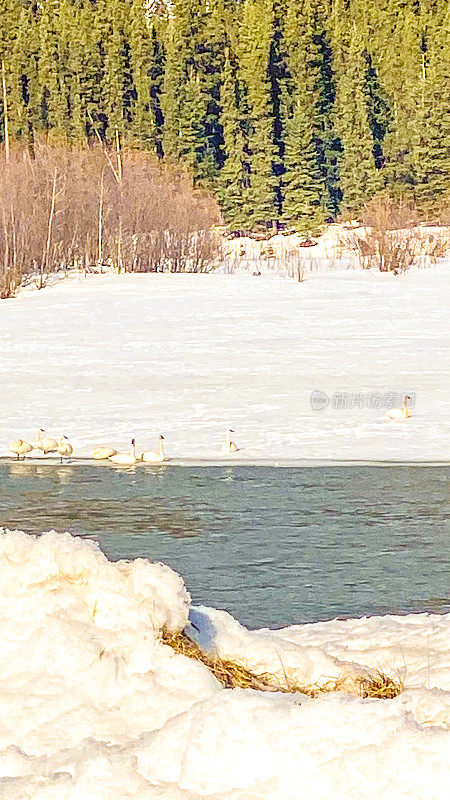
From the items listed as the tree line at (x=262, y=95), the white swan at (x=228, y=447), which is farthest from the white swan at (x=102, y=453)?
the tree line at (x=262, y=95)

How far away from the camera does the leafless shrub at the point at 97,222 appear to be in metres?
29.0

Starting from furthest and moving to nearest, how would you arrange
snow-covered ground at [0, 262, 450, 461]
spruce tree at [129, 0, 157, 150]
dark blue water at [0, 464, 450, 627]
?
spruce tree at [129, 0, 157, 150] < snow-covered ground at [0, 262, 450, 461] < dark blue water at [0, 464, 450, 627]

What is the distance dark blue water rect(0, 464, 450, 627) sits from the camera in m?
7.09

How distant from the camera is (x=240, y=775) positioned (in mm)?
3383

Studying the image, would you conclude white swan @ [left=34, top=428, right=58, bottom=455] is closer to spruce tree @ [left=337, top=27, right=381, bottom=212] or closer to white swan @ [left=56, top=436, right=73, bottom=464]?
white swan @ [left=56, top=436, right=73, bottom=464]

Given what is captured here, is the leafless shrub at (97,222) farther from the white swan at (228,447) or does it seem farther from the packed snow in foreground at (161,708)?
the packed snow in foreground at (161,708)

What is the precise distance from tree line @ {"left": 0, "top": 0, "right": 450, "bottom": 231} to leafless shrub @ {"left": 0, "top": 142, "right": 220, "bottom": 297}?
23963 mm

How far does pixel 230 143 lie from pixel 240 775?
195 feet

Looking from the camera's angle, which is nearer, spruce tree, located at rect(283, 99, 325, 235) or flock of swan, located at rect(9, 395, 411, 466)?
flock of swan, located at rect(9, 395, 411, 466)

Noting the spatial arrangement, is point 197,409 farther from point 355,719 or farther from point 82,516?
point 355,719

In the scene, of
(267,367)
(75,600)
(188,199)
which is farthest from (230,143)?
(75,600)

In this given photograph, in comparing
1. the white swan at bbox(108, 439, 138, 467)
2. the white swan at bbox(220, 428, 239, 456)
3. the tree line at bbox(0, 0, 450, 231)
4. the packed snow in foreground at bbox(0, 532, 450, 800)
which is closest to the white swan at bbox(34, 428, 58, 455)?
the white swan at bbox(108, 439, 138, 467)

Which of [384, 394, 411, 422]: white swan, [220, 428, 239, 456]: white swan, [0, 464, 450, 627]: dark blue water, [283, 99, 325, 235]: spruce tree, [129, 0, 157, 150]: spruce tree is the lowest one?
[0, 464, 450, 627]: dark blue water

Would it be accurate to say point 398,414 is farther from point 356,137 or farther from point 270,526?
point 356,137
